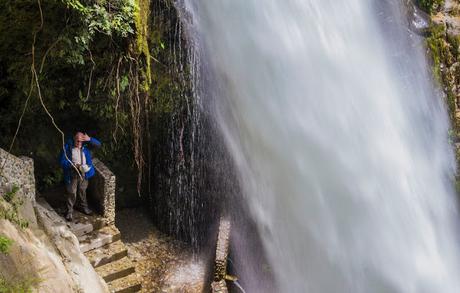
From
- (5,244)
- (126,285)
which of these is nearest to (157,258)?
(126,285)

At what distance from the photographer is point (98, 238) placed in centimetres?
893

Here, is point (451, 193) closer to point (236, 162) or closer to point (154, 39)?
point (236, 162)

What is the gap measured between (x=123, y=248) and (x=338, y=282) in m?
4.76

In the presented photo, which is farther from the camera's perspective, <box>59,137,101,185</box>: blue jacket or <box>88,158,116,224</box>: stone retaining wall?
<box>88,158,116,224</box>: stone retaining wall

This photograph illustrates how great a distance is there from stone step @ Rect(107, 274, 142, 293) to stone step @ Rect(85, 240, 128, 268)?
0.40 meters

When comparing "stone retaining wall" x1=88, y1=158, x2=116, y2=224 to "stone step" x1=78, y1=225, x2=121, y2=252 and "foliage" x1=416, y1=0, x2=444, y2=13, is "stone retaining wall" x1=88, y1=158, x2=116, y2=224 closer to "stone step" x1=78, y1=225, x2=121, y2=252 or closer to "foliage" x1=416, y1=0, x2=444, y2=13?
"stone step" x1=78, y1=225, x2=121, y2=252

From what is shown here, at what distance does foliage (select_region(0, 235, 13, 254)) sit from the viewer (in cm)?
531

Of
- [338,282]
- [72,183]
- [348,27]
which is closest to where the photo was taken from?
[72,183]

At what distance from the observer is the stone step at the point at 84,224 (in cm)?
886

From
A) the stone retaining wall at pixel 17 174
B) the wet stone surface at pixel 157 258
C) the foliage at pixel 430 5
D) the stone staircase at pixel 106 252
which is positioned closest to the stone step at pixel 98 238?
the stone staircase at pixel 106 252

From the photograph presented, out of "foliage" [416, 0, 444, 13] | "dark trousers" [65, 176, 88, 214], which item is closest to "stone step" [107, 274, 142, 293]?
"dark trousers" [65, 176, 88, 214]

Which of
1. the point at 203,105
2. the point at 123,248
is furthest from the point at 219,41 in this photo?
the point at 123,248

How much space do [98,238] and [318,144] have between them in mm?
5083

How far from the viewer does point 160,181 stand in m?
11.3
